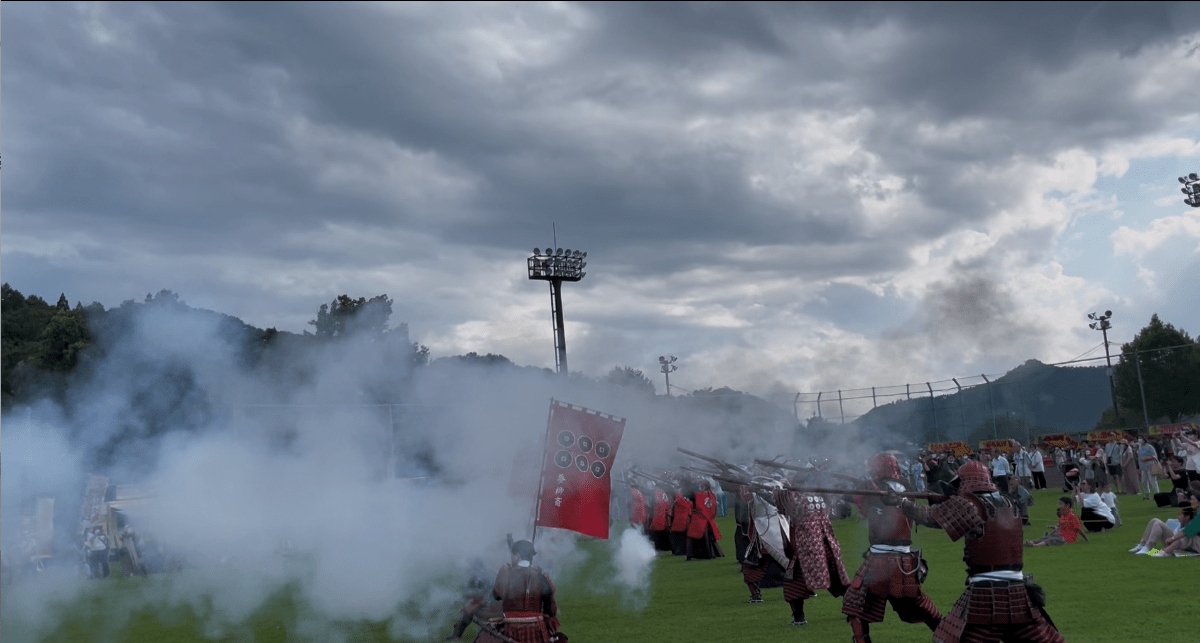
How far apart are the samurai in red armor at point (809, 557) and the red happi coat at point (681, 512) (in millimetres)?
9475

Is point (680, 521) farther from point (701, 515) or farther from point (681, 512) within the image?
point (701, 515)

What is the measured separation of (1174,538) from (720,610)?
8959mm

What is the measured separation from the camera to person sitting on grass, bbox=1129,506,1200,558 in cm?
1636

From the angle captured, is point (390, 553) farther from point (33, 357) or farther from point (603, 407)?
point (33, 357)

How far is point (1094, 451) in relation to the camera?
30562 millimetres

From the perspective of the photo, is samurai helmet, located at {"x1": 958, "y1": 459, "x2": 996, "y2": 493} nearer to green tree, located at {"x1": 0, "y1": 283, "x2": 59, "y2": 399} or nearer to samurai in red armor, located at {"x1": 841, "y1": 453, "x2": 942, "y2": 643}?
samurai in red armor, located at {"x1": 841, "y1": 453, "x2": 942, "y2": 643}

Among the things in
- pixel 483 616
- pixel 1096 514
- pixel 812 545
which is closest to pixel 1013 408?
pixel 1096 514

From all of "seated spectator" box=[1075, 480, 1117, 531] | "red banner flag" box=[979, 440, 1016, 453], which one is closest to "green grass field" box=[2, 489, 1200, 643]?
"seated spectator" box=[1075, 480, 1117, 531]

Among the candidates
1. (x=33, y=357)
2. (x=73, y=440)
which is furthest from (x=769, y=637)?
(x=33, y=357)

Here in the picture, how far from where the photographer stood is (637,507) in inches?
996

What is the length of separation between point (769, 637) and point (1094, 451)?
23910mm

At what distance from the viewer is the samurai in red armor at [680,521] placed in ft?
75.4

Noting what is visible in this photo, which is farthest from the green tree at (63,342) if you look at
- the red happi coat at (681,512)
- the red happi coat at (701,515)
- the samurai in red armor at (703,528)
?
the red happi coat at (681,512)

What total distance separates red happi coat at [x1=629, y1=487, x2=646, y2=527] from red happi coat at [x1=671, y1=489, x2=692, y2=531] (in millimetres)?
1813
